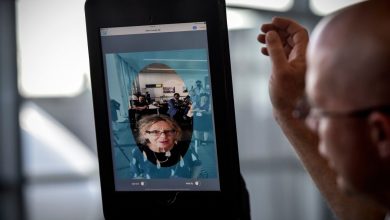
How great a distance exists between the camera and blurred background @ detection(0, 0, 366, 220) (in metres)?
1.99

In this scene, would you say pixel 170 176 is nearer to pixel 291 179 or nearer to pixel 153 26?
pixel 153 26

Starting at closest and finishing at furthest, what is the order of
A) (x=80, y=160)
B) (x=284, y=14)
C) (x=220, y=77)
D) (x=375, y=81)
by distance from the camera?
(x=375, y=81)
(x=220, y=77)
(x=284, y=14)
(x=80, y=160)

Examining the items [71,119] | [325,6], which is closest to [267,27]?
[325,6]

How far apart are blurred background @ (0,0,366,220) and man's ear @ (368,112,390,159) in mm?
1368

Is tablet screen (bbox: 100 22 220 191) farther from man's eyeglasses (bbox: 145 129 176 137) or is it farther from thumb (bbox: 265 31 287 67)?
thumb (bbox: 265 31 287 67)

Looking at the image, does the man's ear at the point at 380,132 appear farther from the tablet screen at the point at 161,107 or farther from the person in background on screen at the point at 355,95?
the tablet screen at the point at 161,107

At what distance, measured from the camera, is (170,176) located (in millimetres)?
1012

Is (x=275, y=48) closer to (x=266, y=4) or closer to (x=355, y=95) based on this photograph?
(x=355, y=95)

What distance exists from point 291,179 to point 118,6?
4.07 feet

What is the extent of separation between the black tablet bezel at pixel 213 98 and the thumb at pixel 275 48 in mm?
77

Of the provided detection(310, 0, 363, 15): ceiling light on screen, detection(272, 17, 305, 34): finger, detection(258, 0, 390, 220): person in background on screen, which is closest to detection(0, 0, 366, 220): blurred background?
detection(310, 0, 363, 15): ceiling light on screen

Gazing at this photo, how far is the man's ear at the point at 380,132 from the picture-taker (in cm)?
60

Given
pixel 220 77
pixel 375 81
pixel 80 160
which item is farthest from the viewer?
pixel 80 160

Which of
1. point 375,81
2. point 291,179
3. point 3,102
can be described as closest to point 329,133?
point 375,81
